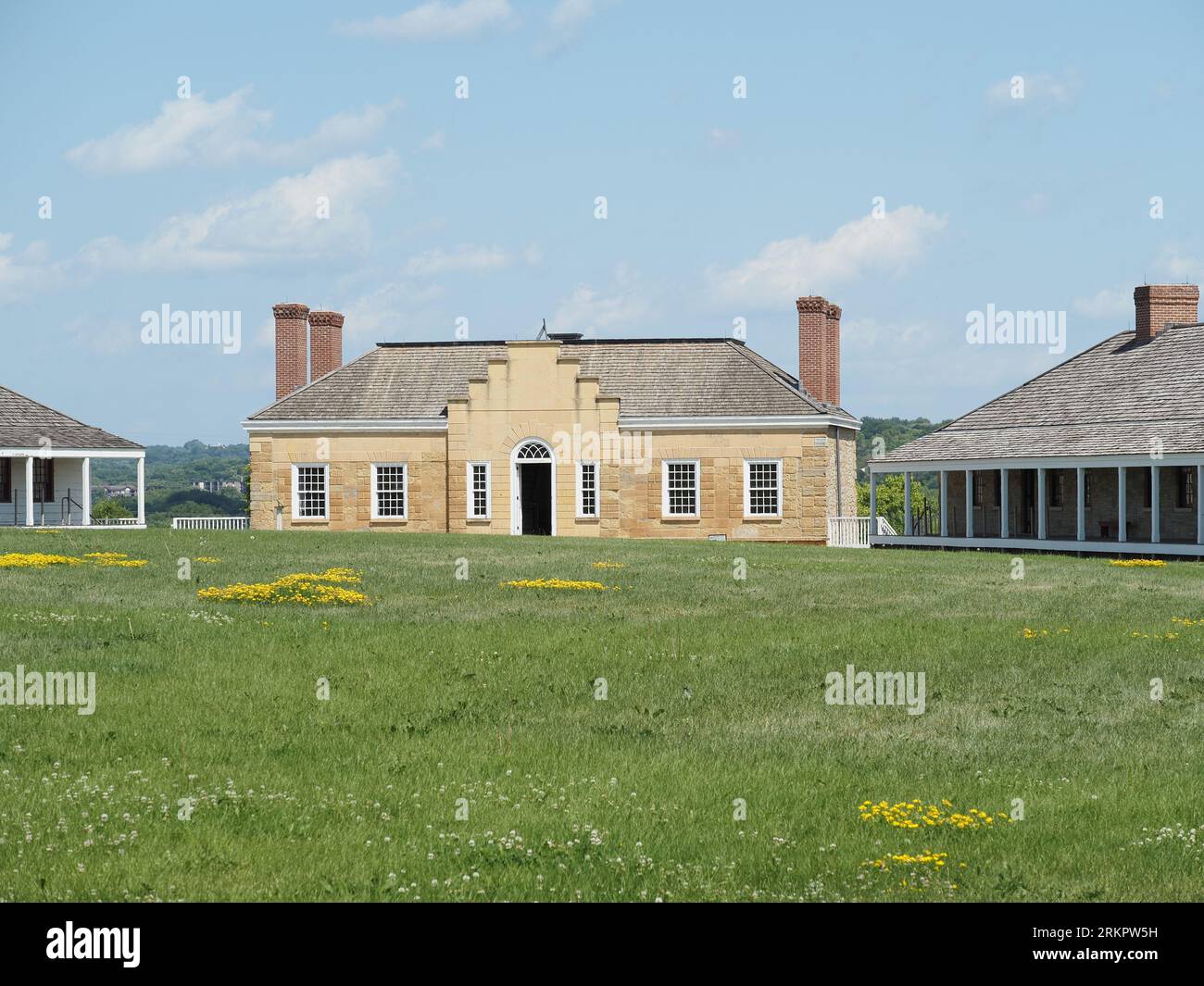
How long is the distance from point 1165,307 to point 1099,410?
597cm

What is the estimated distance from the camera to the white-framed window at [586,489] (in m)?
48.3

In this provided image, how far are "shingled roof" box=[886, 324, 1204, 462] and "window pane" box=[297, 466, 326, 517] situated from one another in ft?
62.7

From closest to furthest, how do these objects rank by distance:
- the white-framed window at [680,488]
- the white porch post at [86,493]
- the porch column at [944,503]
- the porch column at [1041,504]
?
the porch column at [1041,504] → the porch column at [944,503] → the white-framed window at [680,488] → the white porch post at [86,493]

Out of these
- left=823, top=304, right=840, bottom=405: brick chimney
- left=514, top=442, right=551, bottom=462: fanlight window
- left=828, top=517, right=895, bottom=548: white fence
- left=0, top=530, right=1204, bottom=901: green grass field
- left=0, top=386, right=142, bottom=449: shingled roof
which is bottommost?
left=0, top=530, right=1204, bottom=901: green grass field

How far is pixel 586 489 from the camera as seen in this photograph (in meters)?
48.4

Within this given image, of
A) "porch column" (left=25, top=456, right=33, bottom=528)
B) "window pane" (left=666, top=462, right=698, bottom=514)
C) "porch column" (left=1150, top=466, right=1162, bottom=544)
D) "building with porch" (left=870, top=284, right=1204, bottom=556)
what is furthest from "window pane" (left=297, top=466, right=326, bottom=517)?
"porch column" (left=1150, top=466, right=1162, bottom=544)

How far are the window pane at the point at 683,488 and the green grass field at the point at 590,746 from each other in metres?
21.8

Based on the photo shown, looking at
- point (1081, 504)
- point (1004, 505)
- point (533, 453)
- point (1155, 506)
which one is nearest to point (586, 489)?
point (533, 453)

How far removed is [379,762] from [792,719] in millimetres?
4770

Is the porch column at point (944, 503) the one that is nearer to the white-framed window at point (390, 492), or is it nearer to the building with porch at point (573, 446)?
the building with porch at point (573, 446)

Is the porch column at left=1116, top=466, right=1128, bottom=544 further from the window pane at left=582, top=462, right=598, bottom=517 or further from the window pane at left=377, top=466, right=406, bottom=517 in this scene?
the window pane at left=377, top=466, right=406, bottom=517

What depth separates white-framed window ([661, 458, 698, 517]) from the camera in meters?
48.0

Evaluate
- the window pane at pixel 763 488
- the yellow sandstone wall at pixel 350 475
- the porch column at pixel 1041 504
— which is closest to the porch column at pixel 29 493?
the yellow sandstone wall at pixel 350 475
